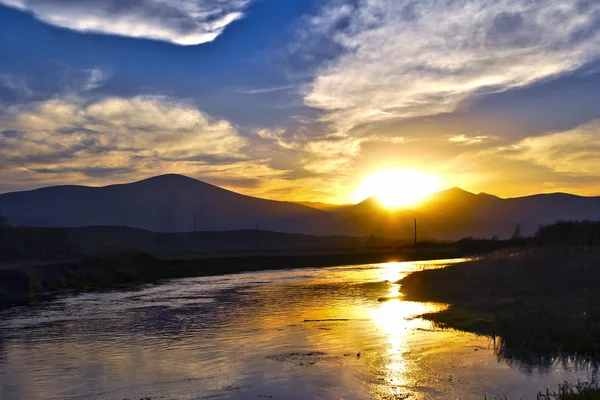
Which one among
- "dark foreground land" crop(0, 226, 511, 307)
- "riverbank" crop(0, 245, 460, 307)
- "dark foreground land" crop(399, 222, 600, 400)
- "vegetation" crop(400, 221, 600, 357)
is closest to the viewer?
"dark foreground land" crop(399, 222, 600, 400)

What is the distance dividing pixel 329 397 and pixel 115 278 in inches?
2154

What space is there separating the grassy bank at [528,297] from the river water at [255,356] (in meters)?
1.72

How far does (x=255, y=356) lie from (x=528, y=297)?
1918 cm

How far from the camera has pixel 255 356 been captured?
77.6 feet

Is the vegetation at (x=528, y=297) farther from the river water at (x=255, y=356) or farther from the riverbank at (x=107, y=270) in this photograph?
the riverbank at (x=107, y=270)

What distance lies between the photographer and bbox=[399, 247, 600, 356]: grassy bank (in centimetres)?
2373

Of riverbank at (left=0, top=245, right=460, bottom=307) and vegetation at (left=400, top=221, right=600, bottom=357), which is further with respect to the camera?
riverbank at (left=0, top=245, right=460, bottom=307)

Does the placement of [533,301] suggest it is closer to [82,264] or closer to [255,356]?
[255,356]

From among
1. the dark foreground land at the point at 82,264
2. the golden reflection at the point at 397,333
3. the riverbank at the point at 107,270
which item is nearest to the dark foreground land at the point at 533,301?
the golden reflection at the point at 397,333

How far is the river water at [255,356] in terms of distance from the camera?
18.5 meters

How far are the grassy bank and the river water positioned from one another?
1723mm

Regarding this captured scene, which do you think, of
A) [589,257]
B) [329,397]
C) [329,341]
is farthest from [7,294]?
[589,257]

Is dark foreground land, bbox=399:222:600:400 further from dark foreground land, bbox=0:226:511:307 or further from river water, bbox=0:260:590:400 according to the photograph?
dark foreground land, bbox=0:226:511:307

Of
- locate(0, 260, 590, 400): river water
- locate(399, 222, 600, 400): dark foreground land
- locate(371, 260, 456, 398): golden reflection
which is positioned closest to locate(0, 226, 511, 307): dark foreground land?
locate(0, 260, 590, 400): river water
